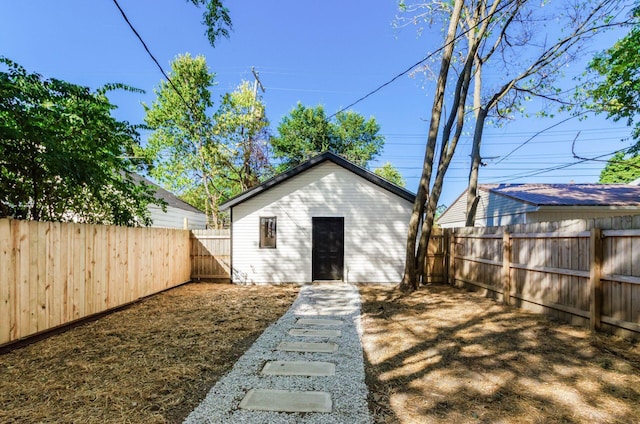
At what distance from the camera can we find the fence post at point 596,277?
4.15 meters

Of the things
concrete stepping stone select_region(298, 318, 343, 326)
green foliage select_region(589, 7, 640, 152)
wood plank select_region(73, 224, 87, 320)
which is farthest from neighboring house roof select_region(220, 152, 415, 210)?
green foliage select_region(589, 7, 640, 152)

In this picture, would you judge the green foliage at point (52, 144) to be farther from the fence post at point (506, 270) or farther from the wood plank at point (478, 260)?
the wood plank at point (478, 260)

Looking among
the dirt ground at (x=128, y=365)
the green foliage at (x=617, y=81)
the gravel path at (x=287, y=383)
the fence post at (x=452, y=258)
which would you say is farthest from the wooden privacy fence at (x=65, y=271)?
the green foliage at (x=617, y=81)

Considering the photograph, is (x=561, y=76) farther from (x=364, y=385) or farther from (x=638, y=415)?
(x=364, y=385)

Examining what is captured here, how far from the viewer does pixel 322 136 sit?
26734 mm

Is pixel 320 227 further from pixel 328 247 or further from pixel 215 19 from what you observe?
pixel 215 19

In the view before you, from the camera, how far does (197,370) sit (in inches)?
123

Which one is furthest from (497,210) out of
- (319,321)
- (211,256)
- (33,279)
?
(33,279)

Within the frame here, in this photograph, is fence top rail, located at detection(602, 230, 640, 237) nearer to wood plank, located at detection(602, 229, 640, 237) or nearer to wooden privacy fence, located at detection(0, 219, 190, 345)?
wood plank, located at detection(602, 229, 640, 237)

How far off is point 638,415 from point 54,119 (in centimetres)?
741

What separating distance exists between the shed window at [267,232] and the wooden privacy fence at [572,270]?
569cm

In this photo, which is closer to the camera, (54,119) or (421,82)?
(54,119)

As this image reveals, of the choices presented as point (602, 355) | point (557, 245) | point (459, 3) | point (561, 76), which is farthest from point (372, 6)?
point (602, 355)

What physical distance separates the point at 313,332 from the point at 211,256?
5.88m
